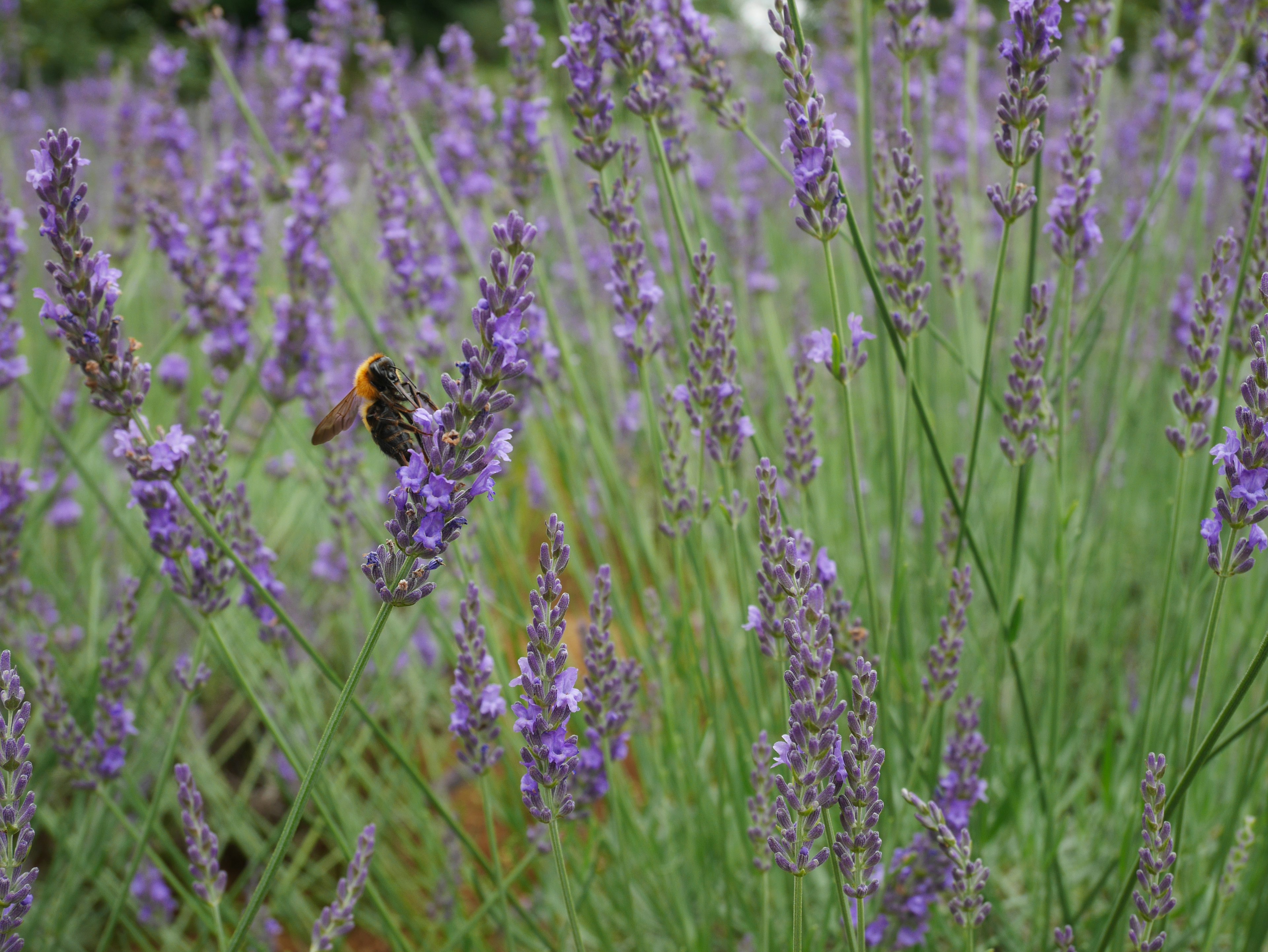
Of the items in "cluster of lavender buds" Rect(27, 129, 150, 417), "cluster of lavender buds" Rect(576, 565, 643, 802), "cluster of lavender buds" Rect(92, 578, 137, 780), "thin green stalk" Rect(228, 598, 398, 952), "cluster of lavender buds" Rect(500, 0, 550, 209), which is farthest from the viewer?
"cluster of lavender buds" Rect(500, 0, 550, 209)

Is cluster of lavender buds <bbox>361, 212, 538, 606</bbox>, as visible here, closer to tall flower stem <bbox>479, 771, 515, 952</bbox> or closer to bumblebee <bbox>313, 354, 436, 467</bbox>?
bumblebee <bbox>313, 354, 436, 467</bbox>

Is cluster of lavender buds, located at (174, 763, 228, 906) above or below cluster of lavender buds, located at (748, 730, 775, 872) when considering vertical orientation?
below

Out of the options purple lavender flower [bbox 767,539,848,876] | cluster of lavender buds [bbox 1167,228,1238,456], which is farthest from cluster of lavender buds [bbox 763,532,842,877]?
cluster of lavender buds [bbox 1167,228,1238,456]

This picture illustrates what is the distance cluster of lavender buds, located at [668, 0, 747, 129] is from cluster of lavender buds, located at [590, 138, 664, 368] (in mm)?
176

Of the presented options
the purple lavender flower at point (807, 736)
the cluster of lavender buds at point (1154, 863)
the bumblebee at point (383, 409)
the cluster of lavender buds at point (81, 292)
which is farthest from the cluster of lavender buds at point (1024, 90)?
the cluster of lavender buds at point (81, 292)

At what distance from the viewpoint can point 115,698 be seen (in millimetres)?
1761

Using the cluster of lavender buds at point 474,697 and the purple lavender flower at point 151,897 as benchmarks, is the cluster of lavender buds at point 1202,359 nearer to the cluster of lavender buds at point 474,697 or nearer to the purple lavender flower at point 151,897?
the cluster of lavender buds at point 474,697

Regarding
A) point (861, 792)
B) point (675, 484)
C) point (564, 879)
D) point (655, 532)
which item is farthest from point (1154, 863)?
point (655, 532)

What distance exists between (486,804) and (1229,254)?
145 centimetres

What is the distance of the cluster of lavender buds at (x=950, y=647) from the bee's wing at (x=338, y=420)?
3.45ft

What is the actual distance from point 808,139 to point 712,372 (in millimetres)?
397

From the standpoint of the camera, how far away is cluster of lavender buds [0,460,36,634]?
1.82m

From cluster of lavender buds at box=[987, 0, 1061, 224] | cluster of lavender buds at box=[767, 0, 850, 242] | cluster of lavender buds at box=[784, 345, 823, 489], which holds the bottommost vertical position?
cluster of lavender buds at box=[784, 345, 823, 489]

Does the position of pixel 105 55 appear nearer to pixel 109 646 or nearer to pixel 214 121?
pixel 214 121
